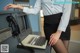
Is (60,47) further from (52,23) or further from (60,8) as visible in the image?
(60,8)

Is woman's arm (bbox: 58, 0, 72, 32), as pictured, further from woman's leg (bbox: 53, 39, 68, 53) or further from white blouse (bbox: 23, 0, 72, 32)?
woman's leg (bbox: 53, 39, 68, 53)

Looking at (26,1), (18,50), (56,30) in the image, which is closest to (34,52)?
(18,50)

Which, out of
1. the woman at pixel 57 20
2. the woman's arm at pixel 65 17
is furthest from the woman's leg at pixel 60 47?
the woman's arm at pixel 65 17

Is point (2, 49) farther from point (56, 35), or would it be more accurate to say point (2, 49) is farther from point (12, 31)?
point (56, 35)

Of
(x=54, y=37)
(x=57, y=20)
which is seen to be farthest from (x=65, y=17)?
(x=54, y=37)

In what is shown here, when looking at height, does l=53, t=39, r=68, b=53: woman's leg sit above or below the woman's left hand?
below

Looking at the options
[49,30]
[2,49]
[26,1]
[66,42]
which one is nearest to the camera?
[2,49]

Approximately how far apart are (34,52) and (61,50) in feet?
0.69

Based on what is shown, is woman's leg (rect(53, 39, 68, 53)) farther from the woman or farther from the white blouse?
the white blouse

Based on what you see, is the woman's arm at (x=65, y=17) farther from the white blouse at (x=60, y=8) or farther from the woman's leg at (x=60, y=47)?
the woman's leg at (x=60, y=47)

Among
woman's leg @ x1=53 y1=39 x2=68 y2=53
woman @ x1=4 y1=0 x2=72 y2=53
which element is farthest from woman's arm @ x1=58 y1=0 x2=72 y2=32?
woman's leg @ x1=53 y1=39 x2=68 y2=53

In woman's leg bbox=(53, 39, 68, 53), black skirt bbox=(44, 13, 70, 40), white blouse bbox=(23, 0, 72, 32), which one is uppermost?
white blouse bbox=(23, 0, 72, 32)

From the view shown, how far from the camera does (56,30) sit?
1.34 m

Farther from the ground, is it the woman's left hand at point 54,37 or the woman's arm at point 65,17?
the woman's arm at point 65,17
